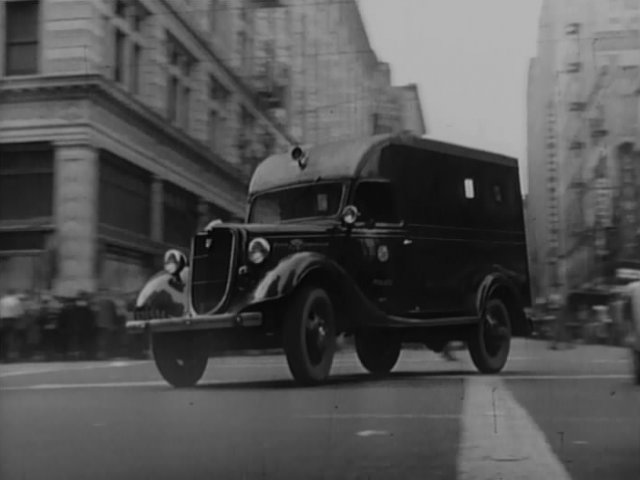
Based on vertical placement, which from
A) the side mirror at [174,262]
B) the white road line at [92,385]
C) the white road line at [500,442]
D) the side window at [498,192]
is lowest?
the white road line at [500,442]

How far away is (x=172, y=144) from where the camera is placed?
2912 mm

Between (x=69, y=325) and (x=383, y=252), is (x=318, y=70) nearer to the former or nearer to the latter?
(x=383, y=252)

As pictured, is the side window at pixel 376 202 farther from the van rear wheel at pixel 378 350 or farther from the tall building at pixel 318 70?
the van rear wheel at pixel 378 350

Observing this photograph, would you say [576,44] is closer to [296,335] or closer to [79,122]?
[296,335]

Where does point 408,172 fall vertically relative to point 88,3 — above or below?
below

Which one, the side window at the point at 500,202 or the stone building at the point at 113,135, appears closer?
the stone building at the point at 113,135

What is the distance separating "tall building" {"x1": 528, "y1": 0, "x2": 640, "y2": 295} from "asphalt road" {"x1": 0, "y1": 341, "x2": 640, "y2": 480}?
0.30 meters

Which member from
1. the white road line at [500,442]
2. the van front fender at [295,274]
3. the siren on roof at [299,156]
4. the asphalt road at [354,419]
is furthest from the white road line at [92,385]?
the white road line at [500,442]

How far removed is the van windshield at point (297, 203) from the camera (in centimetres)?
299

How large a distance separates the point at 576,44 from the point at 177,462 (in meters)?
1.81

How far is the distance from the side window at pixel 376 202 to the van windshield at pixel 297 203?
7cm

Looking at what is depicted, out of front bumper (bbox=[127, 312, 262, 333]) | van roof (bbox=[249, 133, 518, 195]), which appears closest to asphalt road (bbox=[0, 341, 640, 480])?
front bumper (bbox=[127, 312, 262, 333])

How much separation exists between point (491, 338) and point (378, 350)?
0.37 m

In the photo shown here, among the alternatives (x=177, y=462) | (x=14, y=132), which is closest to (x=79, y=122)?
(x=14, y=132)
